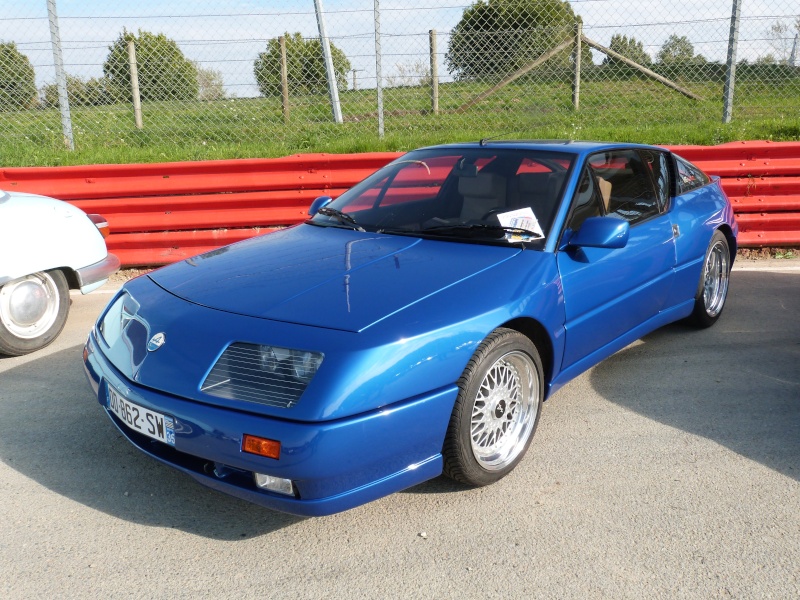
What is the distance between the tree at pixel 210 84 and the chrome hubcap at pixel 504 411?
6549 millimetres

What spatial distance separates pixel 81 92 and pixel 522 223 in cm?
656

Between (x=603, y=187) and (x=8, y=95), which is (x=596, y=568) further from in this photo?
(x=8, y=95)

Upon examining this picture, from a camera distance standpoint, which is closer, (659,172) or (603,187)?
(603,187)

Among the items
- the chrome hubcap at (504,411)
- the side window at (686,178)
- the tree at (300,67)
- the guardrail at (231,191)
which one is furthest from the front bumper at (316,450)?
the tree at (300,67)

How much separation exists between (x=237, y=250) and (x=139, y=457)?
3.59 feet

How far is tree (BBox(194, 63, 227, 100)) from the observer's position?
8.71m

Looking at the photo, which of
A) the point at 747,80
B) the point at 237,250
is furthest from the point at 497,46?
the point at 237,250

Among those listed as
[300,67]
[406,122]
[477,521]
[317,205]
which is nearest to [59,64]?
[300,67]

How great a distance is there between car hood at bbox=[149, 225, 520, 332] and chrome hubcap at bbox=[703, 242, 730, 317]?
2197 mm

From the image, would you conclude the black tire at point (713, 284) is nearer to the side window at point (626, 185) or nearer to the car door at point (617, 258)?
the car door at point (617, 258)

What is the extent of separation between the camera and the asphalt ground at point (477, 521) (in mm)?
2553

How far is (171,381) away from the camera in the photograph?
2766 mm

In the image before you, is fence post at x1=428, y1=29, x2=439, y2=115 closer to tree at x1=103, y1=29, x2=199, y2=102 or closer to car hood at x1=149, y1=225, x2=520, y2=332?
tree at x1=103, y1=29, x2=199, y2=102

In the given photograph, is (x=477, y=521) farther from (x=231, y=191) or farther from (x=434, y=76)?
(x=434, y=76)
